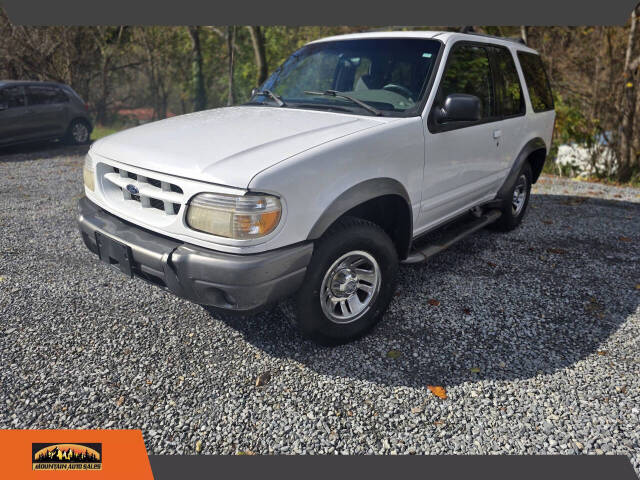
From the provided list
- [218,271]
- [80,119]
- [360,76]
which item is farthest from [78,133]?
[218,271]

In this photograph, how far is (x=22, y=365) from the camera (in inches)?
112

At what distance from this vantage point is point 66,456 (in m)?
2.25

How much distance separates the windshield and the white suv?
0.04 ft

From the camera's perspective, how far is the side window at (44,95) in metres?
10.5

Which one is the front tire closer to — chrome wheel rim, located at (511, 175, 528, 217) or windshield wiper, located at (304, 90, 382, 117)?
windshield wiper, located at (304, 90, 382, 117)

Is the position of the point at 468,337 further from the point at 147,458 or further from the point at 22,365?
the point at 22,365

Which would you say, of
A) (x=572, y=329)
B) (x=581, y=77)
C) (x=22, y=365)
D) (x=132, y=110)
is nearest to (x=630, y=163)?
(x=581, y=77)

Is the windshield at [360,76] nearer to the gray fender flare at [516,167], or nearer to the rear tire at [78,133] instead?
the gray fender flare at [516,167]

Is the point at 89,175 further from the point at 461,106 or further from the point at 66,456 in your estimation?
the point at 461,106

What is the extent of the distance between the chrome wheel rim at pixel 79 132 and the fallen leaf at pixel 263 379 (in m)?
11.0

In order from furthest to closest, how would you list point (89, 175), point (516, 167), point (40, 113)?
1. point (40, 113)
2. point (516, 167)
3. point (89, 175)

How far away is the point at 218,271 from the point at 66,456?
44.9 inches

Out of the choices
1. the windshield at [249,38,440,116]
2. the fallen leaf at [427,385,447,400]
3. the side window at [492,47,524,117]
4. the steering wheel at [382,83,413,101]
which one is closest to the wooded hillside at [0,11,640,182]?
the side window at [492,47,524,117]

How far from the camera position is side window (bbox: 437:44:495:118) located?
352 cm
